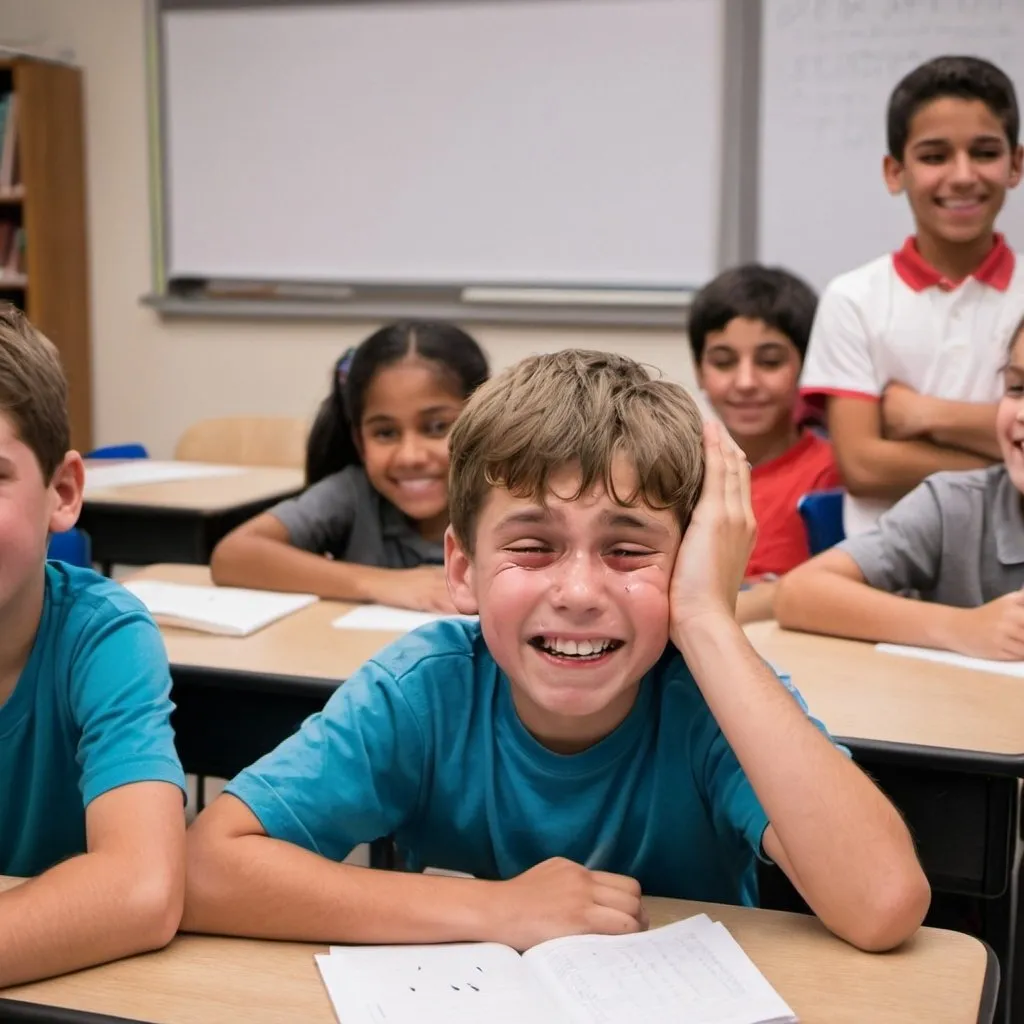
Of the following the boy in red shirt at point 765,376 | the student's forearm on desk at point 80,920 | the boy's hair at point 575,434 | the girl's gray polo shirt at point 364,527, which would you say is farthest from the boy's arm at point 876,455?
the student's forearm on desk at point 80,920

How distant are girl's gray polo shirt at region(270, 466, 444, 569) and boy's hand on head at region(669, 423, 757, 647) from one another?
1284 mm

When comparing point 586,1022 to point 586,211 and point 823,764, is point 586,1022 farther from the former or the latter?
point 586,211

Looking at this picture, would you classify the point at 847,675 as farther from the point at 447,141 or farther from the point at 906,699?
the point at 447,141

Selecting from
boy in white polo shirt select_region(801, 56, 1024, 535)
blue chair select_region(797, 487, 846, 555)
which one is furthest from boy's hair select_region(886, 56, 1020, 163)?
blue chair select_region(797, 487, 846, 555)

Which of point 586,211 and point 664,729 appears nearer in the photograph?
point 664,729

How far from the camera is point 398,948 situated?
98cm

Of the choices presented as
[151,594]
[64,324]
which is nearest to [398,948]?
[151,594]

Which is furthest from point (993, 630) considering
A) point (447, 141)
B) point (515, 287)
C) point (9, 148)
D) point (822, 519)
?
point (9, 148)

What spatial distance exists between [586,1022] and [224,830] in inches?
14.6

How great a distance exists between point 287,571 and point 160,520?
826mm

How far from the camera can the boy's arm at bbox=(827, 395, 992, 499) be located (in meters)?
2.29

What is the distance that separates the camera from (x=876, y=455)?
7.63ft

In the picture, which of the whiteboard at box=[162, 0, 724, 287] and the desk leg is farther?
the whiteboard at box=[162, 0, 724, 287]

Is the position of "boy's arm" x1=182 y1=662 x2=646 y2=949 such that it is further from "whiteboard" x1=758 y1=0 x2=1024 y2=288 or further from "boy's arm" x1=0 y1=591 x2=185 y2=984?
"whiteboard" x1=758 y1=0 x2=1024 y2=288
